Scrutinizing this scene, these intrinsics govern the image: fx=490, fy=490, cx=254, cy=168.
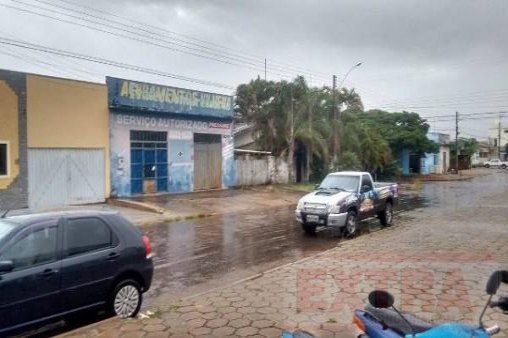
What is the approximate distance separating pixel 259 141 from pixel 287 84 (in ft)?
14.3

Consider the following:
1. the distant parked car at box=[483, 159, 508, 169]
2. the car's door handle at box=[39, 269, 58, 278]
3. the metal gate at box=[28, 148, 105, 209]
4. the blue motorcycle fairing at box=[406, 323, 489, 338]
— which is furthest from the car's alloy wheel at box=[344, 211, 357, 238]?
the distant parked car at box=[483, 159, 508, 169]

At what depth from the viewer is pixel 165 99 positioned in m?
24.7

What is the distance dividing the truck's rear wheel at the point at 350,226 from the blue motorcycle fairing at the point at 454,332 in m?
11.0

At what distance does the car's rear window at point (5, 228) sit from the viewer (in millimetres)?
5644

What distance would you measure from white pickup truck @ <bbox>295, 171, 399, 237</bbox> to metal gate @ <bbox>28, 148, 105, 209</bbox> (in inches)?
421

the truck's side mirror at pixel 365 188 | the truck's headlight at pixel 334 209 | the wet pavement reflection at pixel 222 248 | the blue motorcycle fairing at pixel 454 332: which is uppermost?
the truck's side mirror at pixel 365 188

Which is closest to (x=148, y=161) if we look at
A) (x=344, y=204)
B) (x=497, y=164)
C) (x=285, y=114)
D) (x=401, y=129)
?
(x=285, y=114)

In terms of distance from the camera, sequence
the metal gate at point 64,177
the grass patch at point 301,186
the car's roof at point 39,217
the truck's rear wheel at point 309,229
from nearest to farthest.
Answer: the car's roof at point 39,217 < the truck's rear wheel at point 309,229 < the metal gate at point 64,177 < the grass patch at point 301,186

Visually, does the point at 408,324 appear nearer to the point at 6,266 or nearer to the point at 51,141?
the point at 6,266

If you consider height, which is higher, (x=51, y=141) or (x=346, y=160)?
(x=51, y=141)

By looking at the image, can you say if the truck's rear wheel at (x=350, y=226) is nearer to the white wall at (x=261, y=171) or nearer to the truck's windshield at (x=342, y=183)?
the truck's windshield at (x=342, y=183)

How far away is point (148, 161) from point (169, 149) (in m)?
1.52

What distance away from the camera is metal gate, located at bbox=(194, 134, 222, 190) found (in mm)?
27125

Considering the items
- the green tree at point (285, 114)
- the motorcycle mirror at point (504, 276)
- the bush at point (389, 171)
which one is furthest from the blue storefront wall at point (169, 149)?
the motorcycle mirror at point (504, 276)
